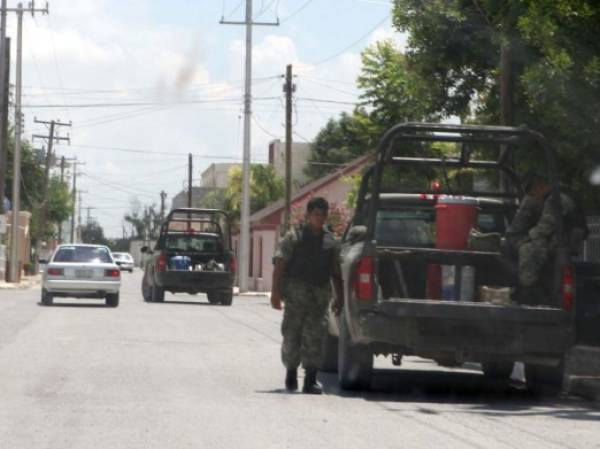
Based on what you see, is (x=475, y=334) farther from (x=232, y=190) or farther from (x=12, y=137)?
(x=232, y=190)

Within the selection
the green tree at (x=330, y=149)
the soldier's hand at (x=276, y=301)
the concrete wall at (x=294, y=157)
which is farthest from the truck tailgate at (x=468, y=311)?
the concrete wall at (x=294, y=157)

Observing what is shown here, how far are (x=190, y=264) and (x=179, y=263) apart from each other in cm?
35

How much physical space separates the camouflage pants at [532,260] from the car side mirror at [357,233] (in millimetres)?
1556

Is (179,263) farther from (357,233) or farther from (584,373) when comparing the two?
(357,233)

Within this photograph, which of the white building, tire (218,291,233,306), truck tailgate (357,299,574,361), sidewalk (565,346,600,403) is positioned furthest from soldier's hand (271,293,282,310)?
the white building

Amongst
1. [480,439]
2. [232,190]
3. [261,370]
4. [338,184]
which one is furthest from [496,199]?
[232,190]

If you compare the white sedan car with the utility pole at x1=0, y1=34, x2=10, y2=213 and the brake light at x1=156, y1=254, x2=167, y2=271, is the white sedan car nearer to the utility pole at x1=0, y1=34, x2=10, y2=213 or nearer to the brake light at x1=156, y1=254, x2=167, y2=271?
the brake light at x1=156, y1=254, x2=167, y2=271

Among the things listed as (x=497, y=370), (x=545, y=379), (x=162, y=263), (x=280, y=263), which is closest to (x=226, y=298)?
(x=162, y=263)

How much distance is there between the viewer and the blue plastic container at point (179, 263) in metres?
36.8

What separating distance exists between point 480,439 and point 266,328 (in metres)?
15.4

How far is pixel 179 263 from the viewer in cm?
3697

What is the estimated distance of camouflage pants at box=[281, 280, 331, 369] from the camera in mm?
13711

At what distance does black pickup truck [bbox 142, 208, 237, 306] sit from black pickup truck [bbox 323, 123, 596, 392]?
841 inches

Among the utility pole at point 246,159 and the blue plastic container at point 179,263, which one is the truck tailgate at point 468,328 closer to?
the blue plastic container at point 179,263
